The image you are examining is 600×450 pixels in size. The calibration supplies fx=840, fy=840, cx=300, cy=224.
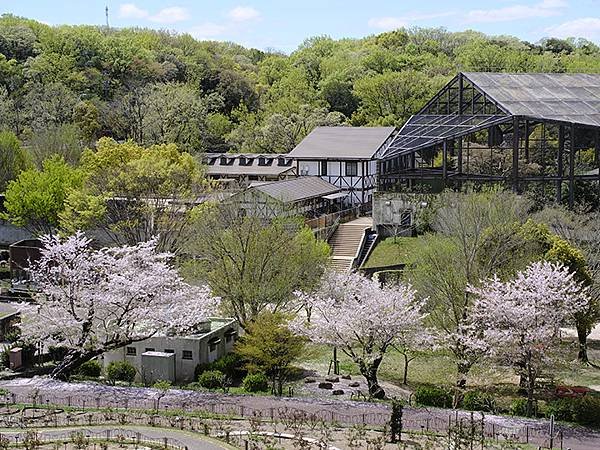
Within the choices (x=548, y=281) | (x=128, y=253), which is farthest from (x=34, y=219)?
(x=548, y=281)

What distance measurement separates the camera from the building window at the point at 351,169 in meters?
46.9

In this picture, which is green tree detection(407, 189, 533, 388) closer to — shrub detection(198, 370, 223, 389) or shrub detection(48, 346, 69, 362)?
shrub detection(198, 370, 223, 389)

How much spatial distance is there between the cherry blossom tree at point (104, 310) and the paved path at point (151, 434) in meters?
5.01

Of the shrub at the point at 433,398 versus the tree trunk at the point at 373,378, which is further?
the tree trunk at the point at 373,378

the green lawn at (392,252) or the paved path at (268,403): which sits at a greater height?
the green lawn at (392,252)

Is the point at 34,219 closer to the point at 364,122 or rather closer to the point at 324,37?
the point at 364,122

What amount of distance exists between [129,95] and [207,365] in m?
43.9

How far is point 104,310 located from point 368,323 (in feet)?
25.7

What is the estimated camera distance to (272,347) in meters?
24.2

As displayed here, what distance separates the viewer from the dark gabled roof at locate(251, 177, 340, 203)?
4028 centimetres

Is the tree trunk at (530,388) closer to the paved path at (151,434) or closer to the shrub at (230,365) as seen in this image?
the paved path at (151,434)

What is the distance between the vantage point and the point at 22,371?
26000mm

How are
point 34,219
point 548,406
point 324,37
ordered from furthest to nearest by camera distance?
1. point 324,37
2. point 34,219
3. point 548,406

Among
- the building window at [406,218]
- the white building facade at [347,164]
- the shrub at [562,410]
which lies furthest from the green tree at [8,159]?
the shrub at [562,410]
